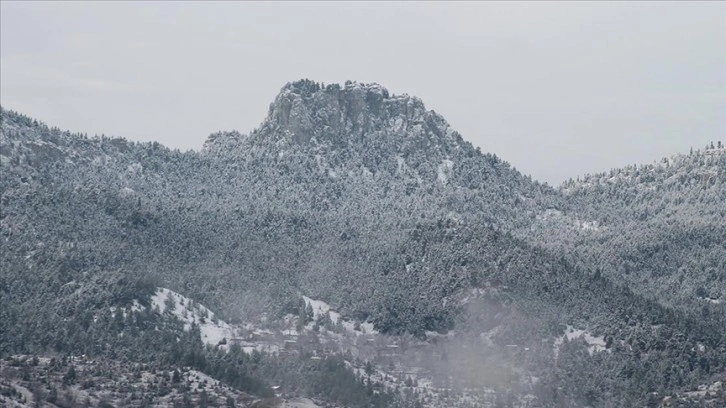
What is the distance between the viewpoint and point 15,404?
196375 millimetres

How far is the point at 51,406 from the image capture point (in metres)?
199

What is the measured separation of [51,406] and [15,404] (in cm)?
463
